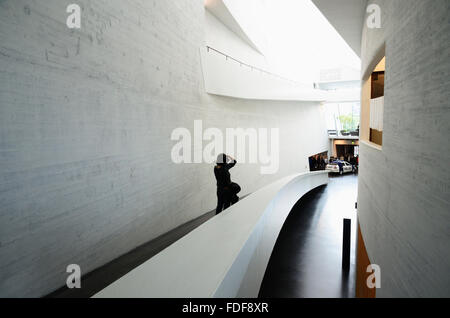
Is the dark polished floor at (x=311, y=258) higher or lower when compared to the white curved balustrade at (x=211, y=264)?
lower

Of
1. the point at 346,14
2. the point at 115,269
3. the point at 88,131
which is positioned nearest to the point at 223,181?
the point at 115,269

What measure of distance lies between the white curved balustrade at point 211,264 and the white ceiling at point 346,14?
14.0 ft

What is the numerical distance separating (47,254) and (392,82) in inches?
177

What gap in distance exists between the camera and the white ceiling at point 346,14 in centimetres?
546

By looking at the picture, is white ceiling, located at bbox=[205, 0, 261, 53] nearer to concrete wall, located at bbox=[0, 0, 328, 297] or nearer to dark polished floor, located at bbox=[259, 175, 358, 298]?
concrete wall, located at bbox=[0, 0, 328, 297]

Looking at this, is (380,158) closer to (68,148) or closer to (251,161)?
(68,148)

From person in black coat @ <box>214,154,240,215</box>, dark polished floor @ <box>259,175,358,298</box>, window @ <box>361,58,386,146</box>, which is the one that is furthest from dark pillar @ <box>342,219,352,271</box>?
person in black coat @ <box>214,154,240,215</box>

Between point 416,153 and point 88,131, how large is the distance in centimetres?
404

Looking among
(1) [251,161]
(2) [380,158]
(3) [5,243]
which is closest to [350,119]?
(1) [251,161]

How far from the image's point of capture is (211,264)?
2314 millimetres

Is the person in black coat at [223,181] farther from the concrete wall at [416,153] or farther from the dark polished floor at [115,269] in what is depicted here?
the concrete wall at [416,153]

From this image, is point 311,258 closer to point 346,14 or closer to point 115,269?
point 115,269

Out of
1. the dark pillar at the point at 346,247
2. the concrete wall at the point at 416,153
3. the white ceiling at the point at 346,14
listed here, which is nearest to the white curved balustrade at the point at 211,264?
the concrete wall at the point at 416,153

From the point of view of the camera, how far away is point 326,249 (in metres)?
7.14
